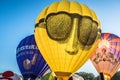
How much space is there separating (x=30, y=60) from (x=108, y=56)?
493 cm

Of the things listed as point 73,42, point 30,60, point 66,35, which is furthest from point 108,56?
point 66,35

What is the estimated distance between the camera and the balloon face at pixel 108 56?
850 inches

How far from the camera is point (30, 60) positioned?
20.7 meters

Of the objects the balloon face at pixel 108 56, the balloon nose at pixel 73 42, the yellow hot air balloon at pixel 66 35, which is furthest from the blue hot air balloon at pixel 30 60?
the balloon nose at pixel 73 42

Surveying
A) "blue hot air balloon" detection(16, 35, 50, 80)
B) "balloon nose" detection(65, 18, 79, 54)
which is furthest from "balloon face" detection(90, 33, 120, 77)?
"balloon nose" detection(65, 18, 79, 54)

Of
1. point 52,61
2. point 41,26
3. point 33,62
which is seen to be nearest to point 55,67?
point 52,61

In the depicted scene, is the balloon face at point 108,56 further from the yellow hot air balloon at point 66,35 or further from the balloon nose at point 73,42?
the balloon nose at point 73,42

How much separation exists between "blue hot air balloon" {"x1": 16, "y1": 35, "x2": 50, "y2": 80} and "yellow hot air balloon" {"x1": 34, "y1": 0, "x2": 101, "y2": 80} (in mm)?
4574

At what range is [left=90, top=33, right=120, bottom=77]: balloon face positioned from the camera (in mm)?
21594

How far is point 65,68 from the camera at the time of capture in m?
15.2

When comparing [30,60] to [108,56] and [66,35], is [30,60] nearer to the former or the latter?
[108,56]

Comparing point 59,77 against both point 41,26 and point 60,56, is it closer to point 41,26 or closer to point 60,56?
point 60,56

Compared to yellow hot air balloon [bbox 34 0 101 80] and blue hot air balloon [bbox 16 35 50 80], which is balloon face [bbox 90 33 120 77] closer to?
blue hot air balloon [bbox 16 35 50 80]

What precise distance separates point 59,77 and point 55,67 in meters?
0.53
